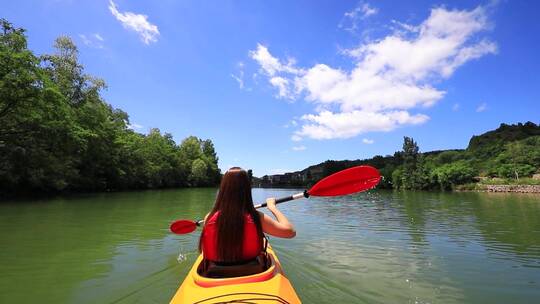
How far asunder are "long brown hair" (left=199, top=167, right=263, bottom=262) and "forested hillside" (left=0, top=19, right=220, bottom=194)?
963 inches

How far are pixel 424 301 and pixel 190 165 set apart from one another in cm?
7815

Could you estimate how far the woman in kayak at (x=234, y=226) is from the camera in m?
3.32

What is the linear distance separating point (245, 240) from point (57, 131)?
90.1 ft

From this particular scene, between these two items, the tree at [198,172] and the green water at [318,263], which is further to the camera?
the tree at [198,172]

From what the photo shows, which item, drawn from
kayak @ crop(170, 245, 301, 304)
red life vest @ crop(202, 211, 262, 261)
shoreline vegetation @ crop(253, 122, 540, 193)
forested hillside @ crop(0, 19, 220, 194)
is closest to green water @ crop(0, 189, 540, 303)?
kayak @ crop(170, 245, 301, 304)

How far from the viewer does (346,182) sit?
6.12 m

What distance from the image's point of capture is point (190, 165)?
81.4 meters

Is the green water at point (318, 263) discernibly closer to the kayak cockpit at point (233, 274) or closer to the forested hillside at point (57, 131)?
the kayak cockpit at point (233, 274)

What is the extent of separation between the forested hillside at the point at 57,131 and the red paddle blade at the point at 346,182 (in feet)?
77.2

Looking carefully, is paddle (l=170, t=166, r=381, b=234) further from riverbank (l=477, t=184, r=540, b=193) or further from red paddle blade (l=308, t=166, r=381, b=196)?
riverbank (l=477, t=184, r=540, b=193)

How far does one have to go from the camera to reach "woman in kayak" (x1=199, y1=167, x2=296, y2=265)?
3.32m

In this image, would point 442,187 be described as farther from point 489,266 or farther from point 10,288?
point 10,288

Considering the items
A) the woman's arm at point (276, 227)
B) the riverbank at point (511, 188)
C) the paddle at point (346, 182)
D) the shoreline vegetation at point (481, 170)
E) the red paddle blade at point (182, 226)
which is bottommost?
the red paddle blade at point (182, 226)

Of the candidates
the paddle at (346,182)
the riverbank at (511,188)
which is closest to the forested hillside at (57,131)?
the paddle at (346,182)
